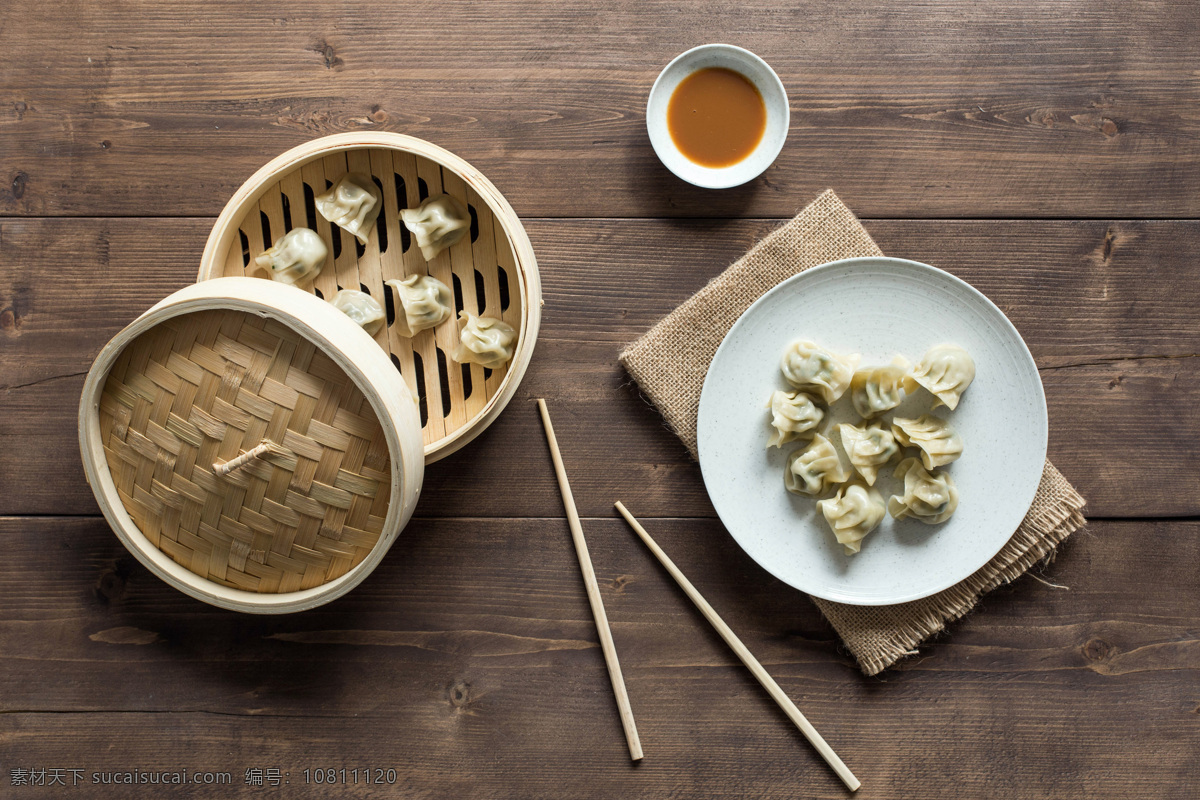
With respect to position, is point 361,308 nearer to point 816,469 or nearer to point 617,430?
point 617,430

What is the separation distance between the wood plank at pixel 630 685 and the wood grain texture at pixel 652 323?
10 cm

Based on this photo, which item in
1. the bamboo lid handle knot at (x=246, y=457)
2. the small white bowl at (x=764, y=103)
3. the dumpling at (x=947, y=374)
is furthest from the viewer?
the small white bowl at (x=764, y=103)

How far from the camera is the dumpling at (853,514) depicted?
1460 millimetres

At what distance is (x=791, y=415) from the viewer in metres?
1.46

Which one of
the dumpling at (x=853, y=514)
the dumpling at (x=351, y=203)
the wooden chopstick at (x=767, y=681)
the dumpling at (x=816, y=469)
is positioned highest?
the dumpling at (x=351, y=203)

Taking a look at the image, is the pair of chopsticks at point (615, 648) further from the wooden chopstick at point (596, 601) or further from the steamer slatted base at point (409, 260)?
the steamer slatted base at point (409, 260)

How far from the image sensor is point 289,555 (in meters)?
1.31

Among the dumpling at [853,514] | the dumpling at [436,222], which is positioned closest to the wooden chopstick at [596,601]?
the dumpling at [436,222]

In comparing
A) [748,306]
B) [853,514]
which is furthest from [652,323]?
[853,514]

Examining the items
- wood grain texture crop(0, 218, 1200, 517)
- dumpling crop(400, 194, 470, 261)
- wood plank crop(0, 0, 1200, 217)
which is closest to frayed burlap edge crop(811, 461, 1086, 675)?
wood grain texture crop(0, 218, 1200, 517)

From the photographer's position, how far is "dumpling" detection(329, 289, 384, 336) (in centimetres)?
147

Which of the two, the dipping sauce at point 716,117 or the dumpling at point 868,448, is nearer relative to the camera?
the dumpling at point 868,448

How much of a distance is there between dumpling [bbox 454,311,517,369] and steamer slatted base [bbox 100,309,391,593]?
288 millimetres

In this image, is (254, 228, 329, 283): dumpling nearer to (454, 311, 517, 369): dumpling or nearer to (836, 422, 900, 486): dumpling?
(454, 311, 517, 369): dumpling
